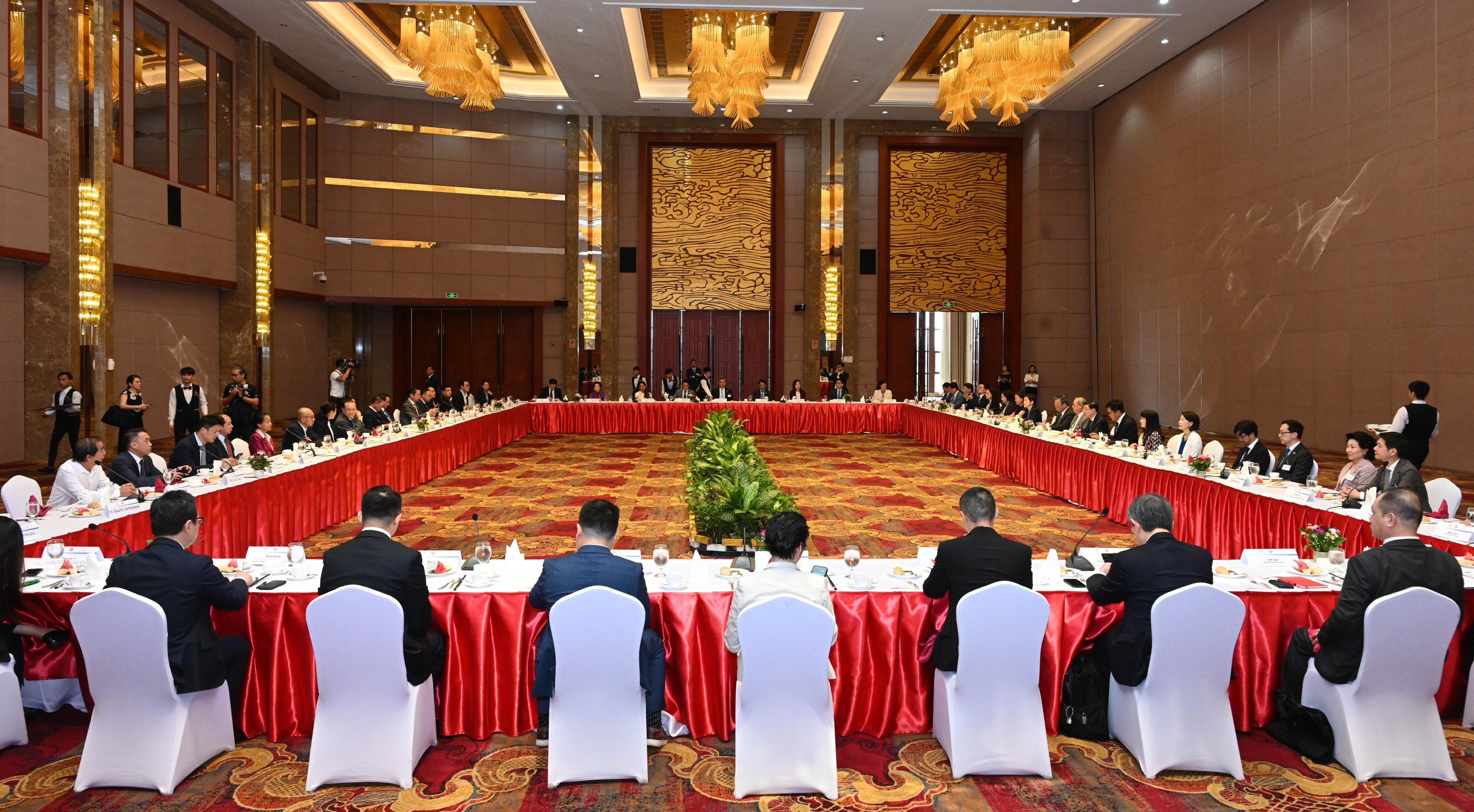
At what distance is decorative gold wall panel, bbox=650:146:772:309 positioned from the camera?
1858cm

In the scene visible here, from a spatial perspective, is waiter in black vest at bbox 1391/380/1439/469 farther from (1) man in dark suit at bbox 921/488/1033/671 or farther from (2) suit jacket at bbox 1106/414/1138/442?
(1) man in dark suit at bbox 921/488/1033/671

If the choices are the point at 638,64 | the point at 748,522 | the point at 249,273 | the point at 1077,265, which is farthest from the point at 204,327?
the point at 1077,265

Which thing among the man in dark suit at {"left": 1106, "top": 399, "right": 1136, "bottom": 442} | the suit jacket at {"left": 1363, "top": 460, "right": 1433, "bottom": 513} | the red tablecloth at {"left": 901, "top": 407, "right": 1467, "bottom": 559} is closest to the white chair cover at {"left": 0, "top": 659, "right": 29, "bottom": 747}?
the red tablecloth at {"left": 901, "top": 407, "right": 1467, "bottom": 559}

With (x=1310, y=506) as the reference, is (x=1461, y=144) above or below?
above

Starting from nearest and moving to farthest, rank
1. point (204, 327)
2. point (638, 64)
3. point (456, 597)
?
point (456, 597) → point (204, 327) → point (638, 64)

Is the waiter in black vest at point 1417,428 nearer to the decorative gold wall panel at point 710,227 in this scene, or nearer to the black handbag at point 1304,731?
the black handbag at point 1304,731

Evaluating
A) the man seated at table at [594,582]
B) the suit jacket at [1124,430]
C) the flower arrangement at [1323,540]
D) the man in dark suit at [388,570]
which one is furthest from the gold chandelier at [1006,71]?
the man in dark suit at [388,570]

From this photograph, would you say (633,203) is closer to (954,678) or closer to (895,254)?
(895,254)

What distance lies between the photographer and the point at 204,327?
1332 centimetres

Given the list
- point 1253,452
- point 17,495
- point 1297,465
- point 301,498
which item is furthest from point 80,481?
point 1253,452

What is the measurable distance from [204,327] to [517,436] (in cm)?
479

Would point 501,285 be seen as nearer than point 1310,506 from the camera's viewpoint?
No

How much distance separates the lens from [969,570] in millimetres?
3059

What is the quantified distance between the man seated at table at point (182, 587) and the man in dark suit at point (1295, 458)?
6017mm
